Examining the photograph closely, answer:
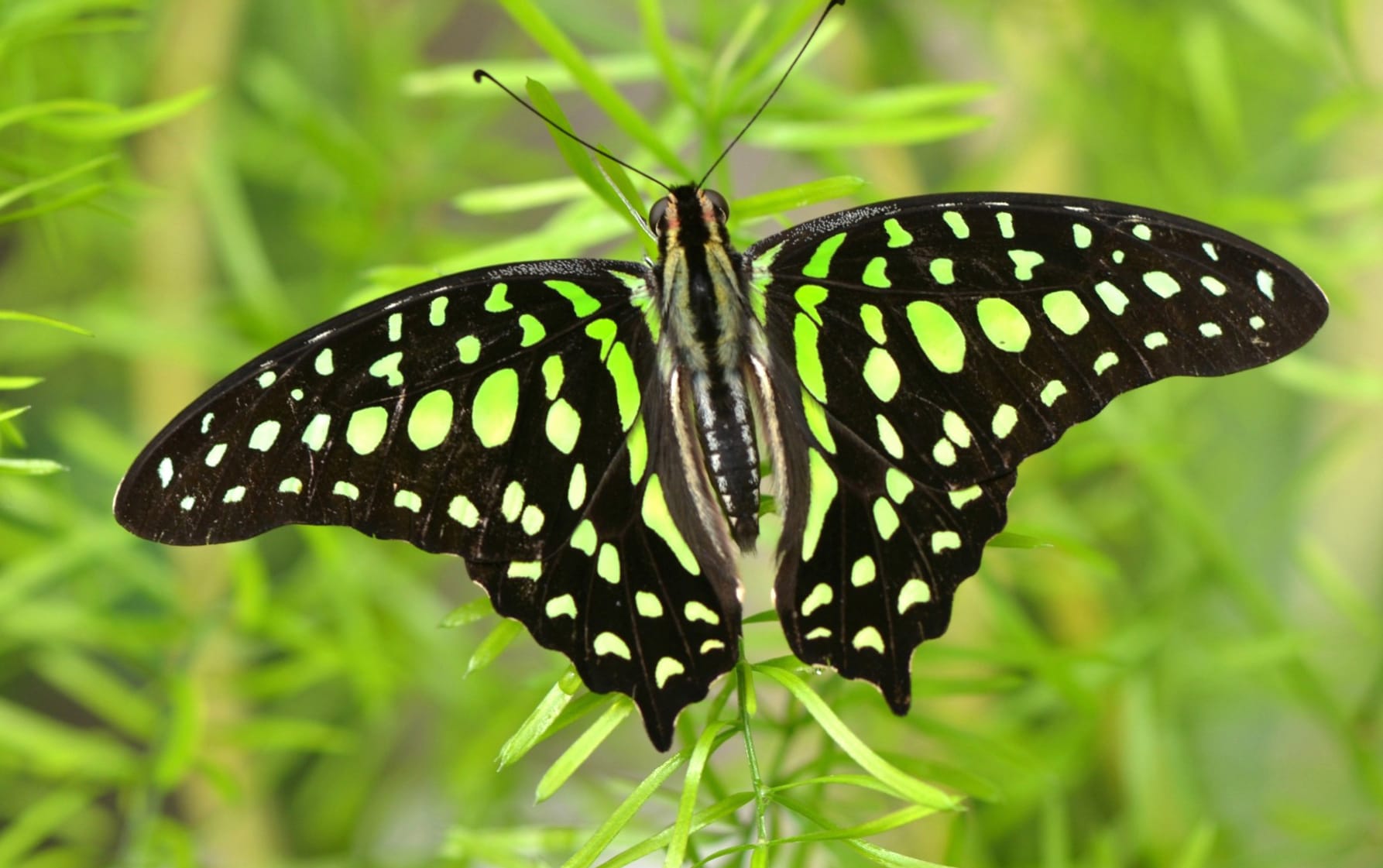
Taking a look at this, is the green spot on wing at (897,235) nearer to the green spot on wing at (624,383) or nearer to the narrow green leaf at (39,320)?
the green spot on wing at (624,383)

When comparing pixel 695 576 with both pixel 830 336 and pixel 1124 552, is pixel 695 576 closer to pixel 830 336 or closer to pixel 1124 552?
pixel 830 336

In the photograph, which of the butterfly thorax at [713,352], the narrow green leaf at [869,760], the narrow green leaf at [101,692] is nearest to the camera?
the narrow green leaf at [869,760]

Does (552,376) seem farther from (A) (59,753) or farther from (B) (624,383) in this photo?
(A) (59,753)

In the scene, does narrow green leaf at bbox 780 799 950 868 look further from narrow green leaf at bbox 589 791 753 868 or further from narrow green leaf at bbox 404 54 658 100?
narrow green leaf at bbox 404 54 658 100

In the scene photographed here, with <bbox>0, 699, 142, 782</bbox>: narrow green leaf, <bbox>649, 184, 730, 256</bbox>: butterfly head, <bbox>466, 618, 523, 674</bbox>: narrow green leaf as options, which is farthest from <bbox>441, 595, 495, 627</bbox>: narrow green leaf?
<bbox>0, 699, 142, 782</bbox>: narrow green leaf

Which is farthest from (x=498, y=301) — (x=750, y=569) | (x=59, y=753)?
(x=750, y=569)

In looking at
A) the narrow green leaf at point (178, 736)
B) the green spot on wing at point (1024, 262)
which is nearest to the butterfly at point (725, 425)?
the green spot on wing at point (1024, 262)

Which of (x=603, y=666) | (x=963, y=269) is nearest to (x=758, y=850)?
(x=603, y=666)

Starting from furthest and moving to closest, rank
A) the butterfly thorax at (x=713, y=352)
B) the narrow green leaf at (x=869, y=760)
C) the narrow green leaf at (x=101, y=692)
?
the narrow green leaf at (x=101, y=692) < the butterfly thorax at (x=713, y=352) < the narrow green leaf at (x=869, y=760)

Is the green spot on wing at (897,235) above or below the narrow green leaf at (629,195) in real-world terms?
above
